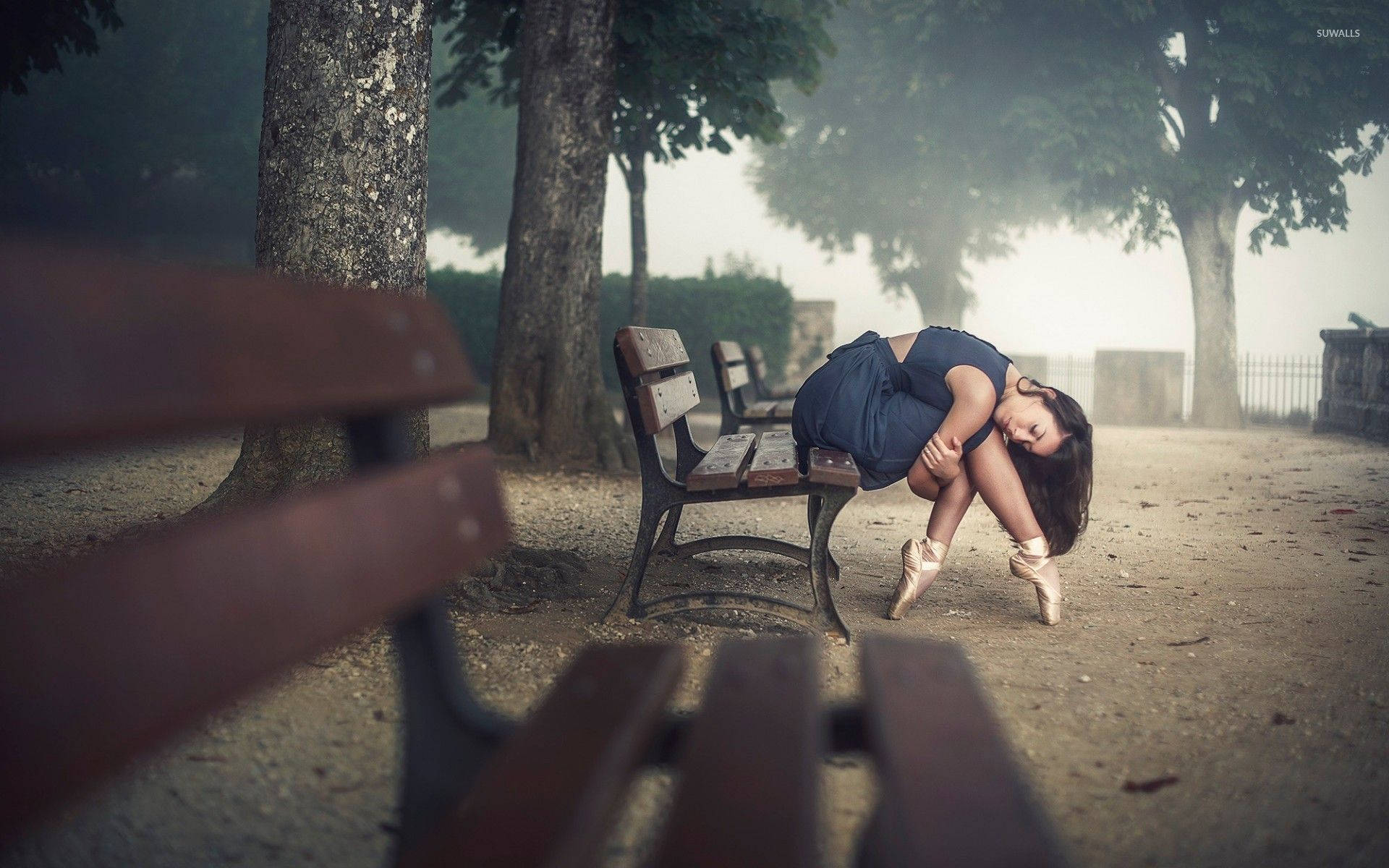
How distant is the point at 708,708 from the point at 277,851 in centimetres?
116

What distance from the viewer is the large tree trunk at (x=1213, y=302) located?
19500mm

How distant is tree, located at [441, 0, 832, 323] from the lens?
26.6 ft

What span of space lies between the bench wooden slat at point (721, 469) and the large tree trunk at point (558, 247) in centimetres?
367

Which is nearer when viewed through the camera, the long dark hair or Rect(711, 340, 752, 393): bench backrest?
the long dark hair

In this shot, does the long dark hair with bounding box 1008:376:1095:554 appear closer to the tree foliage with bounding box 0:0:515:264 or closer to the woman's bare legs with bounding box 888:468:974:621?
the woman's bare legs with bounding box 888:468:974:621

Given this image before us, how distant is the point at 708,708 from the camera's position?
1360 mm

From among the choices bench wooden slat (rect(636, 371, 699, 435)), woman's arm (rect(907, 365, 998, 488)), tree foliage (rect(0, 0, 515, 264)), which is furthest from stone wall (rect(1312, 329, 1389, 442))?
tree foliage (rect(0, 0, 515, 264))

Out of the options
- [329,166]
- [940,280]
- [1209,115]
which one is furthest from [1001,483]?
[940,280]

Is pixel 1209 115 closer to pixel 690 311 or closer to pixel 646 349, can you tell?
pixel 690 311

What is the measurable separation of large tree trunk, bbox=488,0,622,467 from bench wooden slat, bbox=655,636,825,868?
6.43 m

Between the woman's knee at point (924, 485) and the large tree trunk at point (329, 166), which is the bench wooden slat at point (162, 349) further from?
the woman's knee at point (924, 485)

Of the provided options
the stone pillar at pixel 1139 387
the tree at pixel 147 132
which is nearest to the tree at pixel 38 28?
the tree at pixel 147 132

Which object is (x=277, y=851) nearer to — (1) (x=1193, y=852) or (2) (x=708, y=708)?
(2) (x=708, y=708)

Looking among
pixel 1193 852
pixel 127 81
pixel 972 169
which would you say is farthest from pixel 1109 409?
pixel 127 81
